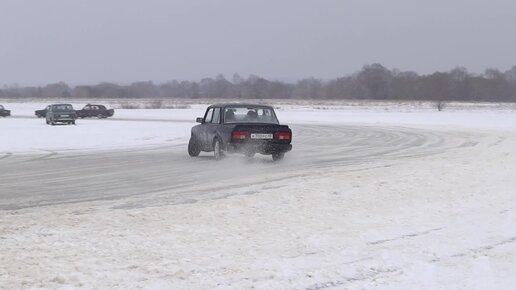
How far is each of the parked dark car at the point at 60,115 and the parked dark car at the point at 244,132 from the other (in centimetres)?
2607

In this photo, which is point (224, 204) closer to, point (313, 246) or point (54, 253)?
point (313, 246)

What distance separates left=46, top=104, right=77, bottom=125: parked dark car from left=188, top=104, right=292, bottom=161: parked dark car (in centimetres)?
2607

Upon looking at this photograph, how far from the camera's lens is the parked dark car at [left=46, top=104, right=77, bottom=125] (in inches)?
1684

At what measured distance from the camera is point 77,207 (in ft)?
32.2

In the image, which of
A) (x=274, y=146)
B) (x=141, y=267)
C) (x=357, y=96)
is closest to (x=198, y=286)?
(x=141, y=267)

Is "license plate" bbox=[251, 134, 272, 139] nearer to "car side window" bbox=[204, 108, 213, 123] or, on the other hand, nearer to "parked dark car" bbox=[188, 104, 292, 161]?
"parked dark car" bbox=[188, 104, 292, 161]

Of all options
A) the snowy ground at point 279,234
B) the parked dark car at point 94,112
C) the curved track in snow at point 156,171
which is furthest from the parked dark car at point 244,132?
the parked dark car at point 94,112

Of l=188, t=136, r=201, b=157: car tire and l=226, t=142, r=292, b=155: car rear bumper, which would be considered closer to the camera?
l=226, t=142, r=292, b=155: car rear bumper

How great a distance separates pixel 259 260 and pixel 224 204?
3.26 m

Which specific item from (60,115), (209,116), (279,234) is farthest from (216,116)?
(60,115)

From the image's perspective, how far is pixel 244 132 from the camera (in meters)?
17.3

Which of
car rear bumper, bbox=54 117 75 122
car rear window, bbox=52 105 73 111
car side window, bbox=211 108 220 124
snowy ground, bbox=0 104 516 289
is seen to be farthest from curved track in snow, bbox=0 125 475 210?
car rear window, bbox=52 105 73 111

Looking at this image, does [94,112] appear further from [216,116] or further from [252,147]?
[252,147]

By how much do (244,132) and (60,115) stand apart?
28.4m
